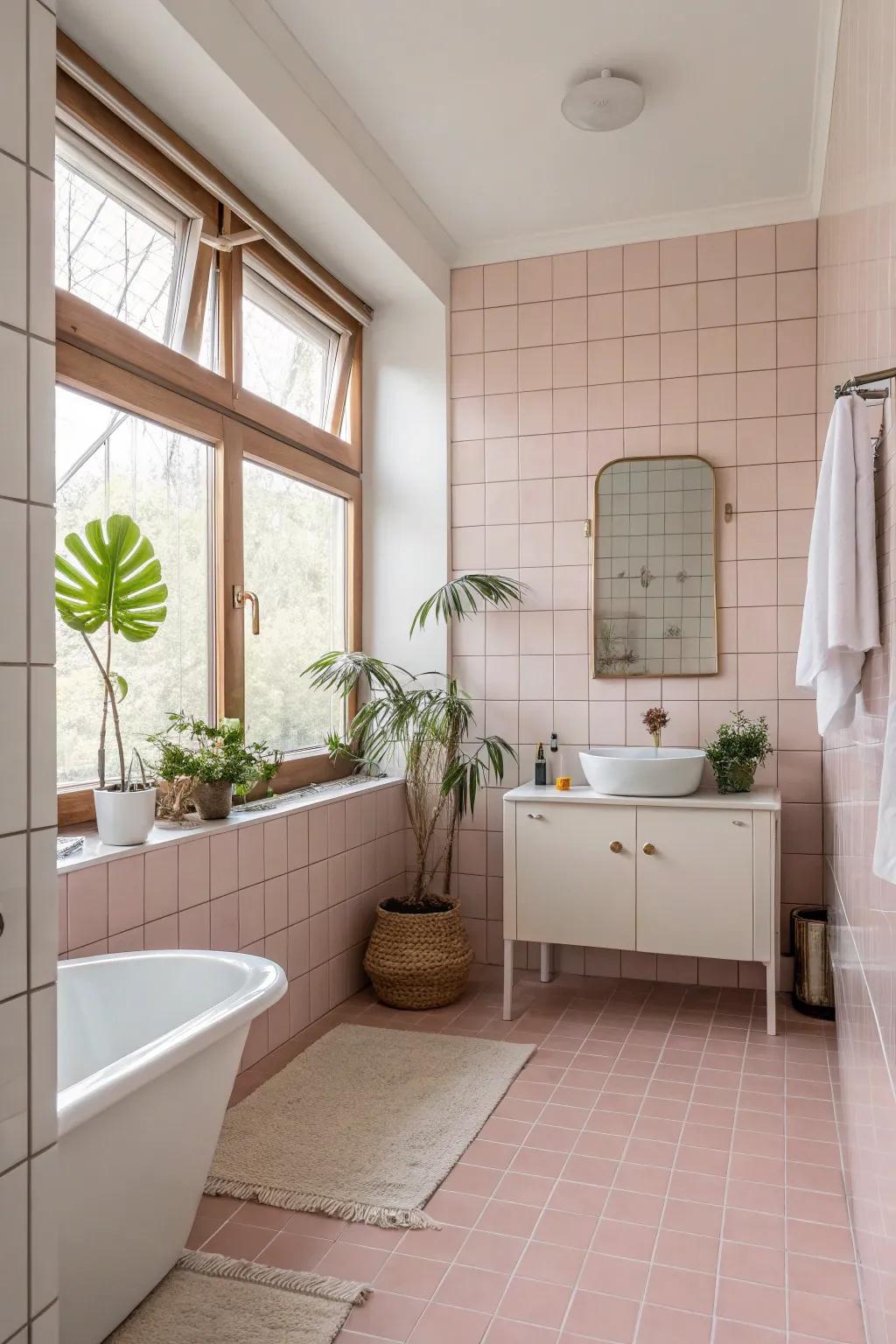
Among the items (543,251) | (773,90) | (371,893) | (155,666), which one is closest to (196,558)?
(155,666)

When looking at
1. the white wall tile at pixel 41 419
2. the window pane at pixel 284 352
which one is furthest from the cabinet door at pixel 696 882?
the white wall tile at pixel 41 419

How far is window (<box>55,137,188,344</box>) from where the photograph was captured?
258cm

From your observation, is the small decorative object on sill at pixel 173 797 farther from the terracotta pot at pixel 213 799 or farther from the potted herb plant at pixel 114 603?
the potted herb plant at pixel 114 603

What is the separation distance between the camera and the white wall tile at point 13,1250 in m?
1.00

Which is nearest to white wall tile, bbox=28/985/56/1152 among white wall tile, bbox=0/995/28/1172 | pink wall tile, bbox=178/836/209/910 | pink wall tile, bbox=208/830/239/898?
white wall tile, bbox=0/995/28/1172

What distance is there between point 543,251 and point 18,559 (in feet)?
11.6

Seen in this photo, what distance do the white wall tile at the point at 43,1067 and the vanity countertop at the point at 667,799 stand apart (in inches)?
96.8

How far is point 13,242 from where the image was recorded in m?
1.03

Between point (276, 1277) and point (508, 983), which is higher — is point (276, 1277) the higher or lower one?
the lower one

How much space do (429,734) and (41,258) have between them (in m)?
2.76

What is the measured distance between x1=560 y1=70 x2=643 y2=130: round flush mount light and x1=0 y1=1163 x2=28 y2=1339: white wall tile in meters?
3.10

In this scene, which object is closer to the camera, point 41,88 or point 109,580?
point 41,88

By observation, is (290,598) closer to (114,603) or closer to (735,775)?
(114,603)

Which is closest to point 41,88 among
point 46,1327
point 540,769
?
point 46,1327
